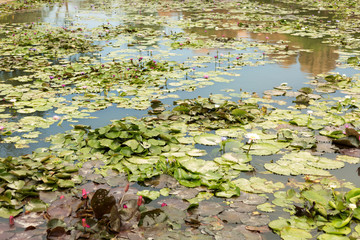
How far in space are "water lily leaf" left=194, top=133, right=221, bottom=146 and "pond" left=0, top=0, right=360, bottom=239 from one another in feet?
0.06

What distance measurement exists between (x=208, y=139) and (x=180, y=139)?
312 millimetres

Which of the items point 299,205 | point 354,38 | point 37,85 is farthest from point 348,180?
point 354,38

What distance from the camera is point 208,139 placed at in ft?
12.6

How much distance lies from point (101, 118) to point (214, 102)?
151cm

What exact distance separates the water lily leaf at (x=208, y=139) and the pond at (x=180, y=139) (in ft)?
0.06

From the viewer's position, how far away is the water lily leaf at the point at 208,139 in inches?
149

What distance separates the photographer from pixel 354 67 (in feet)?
21.3

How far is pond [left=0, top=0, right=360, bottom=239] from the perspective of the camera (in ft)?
8.46

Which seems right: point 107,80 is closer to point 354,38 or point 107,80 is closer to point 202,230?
point 202,230

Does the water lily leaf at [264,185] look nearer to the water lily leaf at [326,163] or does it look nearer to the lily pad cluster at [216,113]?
the water lily leaf at [326,163]

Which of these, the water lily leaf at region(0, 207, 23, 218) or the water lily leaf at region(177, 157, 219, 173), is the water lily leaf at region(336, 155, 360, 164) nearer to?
the water lily leaf at region(177, 157, 219, 173)

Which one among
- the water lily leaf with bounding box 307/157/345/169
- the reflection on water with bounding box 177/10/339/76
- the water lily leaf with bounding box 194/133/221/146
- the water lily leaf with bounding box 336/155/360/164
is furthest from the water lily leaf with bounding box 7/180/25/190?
the reflection on water with bounding box 177/10/339/76

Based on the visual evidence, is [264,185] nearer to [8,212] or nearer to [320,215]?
[320,215]

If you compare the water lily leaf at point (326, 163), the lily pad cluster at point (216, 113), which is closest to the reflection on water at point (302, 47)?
the lily pad cluster at point (216, 113)
